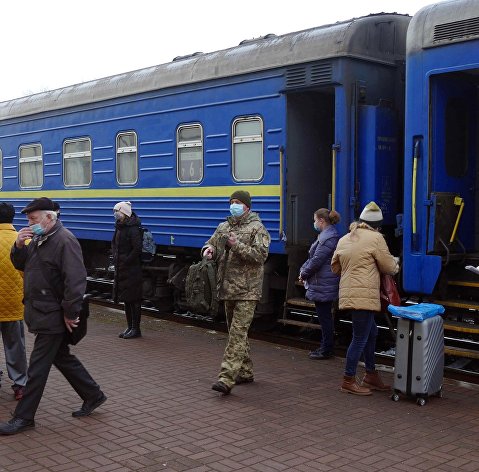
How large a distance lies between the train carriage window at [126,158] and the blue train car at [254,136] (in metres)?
0.02

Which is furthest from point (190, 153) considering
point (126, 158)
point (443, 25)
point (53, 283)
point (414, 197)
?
point (53, 283)

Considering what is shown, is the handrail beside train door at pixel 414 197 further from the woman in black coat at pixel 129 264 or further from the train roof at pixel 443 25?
the woman in black coat at pixel 129 264

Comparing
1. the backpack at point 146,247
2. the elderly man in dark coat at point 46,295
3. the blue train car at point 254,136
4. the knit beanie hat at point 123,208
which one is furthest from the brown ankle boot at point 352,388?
the knit beanie hat at point 123,208

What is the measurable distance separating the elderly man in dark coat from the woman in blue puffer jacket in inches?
127

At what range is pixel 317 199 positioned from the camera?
9883mm

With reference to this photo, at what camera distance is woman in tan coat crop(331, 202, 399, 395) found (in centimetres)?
675

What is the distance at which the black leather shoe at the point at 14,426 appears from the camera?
5.72 metres

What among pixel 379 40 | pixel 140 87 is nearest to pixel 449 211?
pixel 379 40

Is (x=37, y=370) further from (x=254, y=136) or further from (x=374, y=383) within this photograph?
(x=254, y=136)

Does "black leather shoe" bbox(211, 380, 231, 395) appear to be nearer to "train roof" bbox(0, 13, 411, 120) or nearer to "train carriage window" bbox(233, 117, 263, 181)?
"train carriage window" bbox(233, 117, 263, 181)

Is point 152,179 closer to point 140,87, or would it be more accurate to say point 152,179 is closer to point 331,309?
point 140,87

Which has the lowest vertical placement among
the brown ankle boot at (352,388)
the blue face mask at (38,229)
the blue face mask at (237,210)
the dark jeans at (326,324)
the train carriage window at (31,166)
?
the brown ankle boot at (352,388)

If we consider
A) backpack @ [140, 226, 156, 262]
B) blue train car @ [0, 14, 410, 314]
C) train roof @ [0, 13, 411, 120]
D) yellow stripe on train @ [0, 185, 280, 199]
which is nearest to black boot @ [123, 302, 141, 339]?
backpack @ [140, 226, 156, 262]

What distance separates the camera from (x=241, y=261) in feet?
22.7
